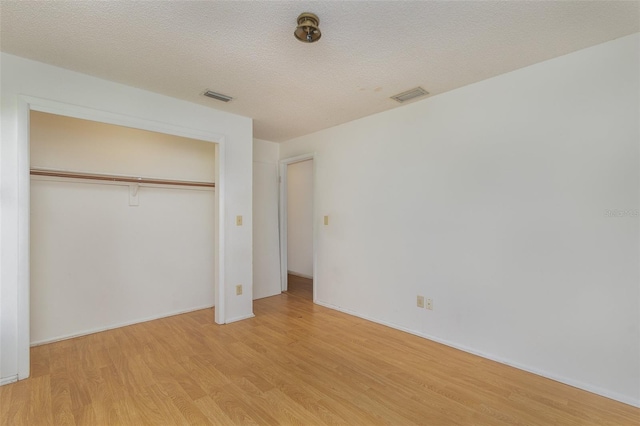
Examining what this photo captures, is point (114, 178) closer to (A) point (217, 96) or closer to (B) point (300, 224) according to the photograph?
(A) point (217, 96)

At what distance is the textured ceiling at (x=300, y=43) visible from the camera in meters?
1.64

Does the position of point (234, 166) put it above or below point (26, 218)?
above

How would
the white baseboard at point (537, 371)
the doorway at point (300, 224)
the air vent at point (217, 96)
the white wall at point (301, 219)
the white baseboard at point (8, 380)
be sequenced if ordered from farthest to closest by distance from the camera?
the white wall at point (301, 219) < the doorway at point (300, 224) < the air vent at point (217, 96) < the white baseboard at point (8, 380) < the white baseboard at point (537, 371)

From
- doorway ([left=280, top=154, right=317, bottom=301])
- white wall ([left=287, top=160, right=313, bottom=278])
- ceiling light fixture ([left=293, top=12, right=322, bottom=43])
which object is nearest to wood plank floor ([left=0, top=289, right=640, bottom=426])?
ceiling light fixture ([left=293, top=12, right=322, bottom=43])

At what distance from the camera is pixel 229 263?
130 inches

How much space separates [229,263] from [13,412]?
1883mm

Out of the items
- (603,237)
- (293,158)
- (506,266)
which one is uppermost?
(293,158)

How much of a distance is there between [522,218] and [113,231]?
13.1 ft

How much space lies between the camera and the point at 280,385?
206cm

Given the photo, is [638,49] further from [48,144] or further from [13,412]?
[48,144]

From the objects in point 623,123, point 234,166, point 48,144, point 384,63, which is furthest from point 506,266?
point 48,144

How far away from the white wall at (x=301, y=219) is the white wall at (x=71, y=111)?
8.15ft

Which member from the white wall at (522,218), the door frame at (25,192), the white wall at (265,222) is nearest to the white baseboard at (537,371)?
the white wall at (522,218)

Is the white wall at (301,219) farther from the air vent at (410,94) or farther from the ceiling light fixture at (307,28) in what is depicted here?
the ceiling light fixture at (307,28)
